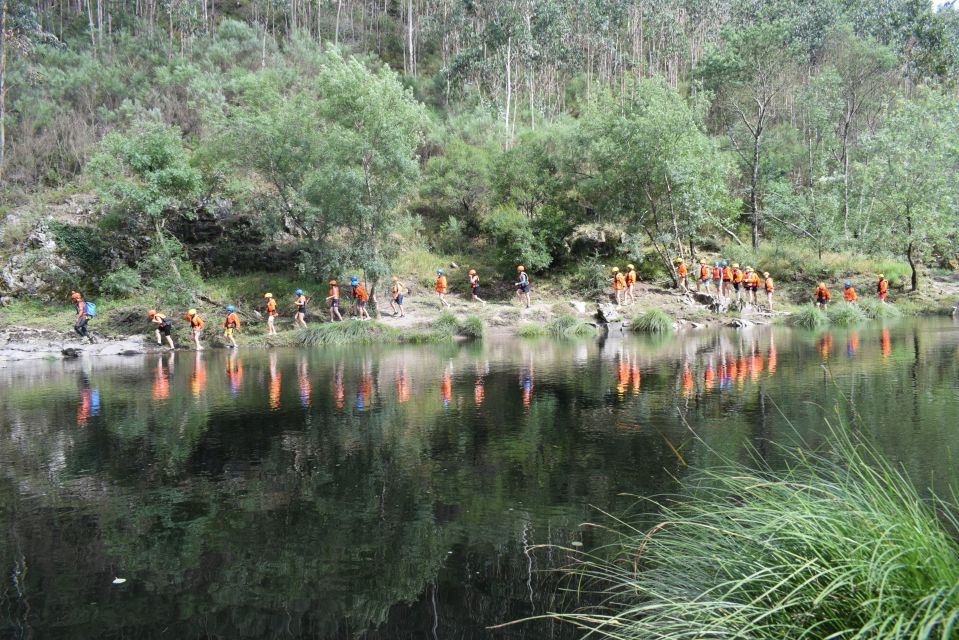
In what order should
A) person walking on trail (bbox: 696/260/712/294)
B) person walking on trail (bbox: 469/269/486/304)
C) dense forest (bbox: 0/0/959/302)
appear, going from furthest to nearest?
person walking on trail (bbox: 469/269/486/304) < dense forest (bbox: 0/0/959/302) < person walking on trail (bbox: 696/260/712/294)

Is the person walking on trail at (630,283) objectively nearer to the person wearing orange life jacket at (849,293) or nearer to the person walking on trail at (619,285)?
the person walking on trail at (619,285)

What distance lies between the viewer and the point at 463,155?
1829 inches

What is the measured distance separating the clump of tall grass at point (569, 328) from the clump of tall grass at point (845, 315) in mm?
10846

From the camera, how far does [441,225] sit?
46.9 m

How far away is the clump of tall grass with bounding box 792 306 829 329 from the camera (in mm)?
30906

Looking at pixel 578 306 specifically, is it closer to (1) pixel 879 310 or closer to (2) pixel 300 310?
(2) pixel 300 310

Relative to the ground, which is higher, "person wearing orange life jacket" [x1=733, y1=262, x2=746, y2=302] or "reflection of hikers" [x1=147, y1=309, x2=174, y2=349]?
"person wearing orange life jacket" [x1=733, y1=262, x2=746, y2=302]

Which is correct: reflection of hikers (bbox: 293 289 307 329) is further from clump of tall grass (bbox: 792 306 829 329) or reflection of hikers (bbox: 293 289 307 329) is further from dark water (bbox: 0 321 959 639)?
clump of tall grass (bbox: 792 306 829 329)

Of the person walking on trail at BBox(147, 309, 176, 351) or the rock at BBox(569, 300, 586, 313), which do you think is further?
the rock at BBox(569, 300, 586, 313)

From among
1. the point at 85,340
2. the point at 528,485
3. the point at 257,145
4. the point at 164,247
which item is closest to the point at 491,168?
the point at 257,145

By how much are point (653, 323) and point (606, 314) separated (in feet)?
8.18

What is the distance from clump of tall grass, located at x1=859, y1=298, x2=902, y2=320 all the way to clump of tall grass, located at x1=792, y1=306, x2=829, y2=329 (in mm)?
4031

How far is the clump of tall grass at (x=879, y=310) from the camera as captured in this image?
3399 cm

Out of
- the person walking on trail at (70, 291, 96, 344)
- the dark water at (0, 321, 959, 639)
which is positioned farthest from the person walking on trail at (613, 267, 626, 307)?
the person walking on trail at (70, 291, 96, 344)
